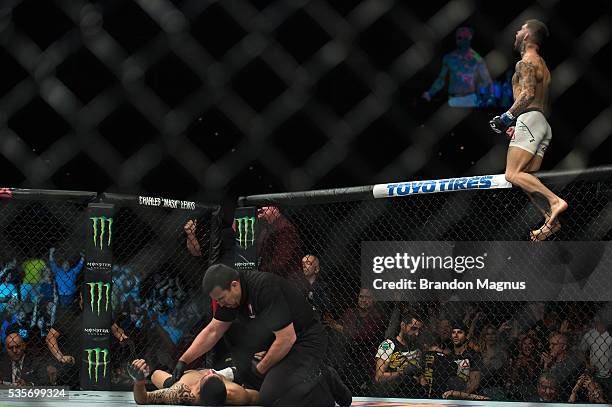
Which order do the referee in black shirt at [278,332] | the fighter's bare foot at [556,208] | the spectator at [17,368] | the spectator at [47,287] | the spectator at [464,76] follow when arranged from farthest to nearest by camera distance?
the spectator at [464,76]
the spectator at [47,287]
the spectator at [17,368]
the fighter's bare foot at [556,208]
the referee in black shirt at [278,332]

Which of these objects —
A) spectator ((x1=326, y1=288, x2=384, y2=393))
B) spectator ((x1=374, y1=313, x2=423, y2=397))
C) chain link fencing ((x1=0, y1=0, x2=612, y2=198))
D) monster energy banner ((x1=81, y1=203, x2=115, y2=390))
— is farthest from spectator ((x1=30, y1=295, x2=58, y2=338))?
spectator ((x1=374, y1=313, x2=423, y2=397))

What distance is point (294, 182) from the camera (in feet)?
21.3

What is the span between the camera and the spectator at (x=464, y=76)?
20.0 feet

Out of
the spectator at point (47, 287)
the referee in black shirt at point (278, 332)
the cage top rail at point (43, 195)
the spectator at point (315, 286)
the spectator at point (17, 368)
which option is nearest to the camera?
the referee in black shirt at point (278, 332)

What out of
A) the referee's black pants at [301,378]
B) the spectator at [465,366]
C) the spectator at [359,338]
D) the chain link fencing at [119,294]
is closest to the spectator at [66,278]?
the chain link fencing at [119,294]

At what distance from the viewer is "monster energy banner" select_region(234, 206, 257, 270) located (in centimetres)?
473

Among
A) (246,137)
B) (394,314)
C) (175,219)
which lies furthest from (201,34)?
(394,314)

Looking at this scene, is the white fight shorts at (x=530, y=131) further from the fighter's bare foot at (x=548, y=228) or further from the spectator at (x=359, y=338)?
the spectator at (x=359, y=338)

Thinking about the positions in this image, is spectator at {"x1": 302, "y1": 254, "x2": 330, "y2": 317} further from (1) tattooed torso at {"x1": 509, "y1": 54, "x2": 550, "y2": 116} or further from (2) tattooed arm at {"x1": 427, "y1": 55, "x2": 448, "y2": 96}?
(2) tattooed arm at {"x1": 427, "y1": 55, "x2": 448, "y2": 96}

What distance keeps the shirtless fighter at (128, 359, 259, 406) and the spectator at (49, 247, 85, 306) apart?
99cm

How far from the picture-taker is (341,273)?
5.02 m

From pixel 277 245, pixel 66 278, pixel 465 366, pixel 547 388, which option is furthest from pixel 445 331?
pixel 66 278

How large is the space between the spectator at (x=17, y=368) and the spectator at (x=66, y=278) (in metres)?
0.33

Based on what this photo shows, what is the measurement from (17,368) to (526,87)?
2967 mm
